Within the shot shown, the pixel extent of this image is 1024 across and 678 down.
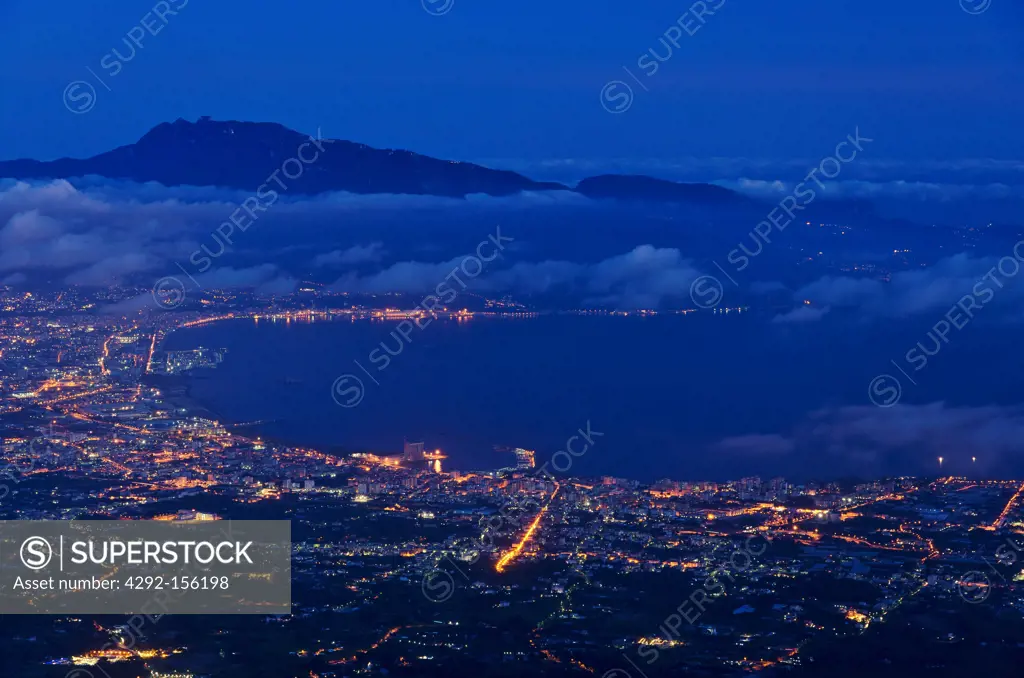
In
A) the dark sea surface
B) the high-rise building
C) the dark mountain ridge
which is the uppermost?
the dark mountain ridge

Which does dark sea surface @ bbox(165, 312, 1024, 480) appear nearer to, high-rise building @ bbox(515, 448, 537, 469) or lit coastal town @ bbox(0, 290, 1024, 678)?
high-rise building @ bbox(515, 448, 537, 469)

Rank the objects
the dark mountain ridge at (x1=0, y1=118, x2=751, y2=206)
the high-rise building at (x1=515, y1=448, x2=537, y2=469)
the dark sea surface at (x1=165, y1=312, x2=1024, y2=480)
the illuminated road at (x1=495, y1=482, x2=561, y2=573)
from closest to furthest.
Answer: the illuminated road at (x1=495, y1=482, x2=561, y2=573) < the high-rise building at (x1=515, y1=448, x2=537, y2=469) < the dark sea surface at (x1=165, y1=312, x2=1024, y2=480) < the dark mountain ridge at (x1=0, y1=118, x2=751, y2=206)

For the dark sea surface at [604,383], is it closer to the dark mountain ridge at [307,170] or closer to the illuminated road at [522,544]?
the illuminated road at [522,544]

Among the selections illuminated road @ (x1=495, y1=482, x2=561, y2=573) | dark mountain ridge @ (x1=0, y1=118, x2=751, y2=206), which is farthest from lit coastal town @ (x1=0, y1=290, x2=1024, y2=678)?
dark mountain ridge @ (x1=0, y1=118, x2=751, y2=206)

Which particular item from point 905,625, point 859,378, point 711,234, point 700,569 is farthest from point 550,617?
point 711,234

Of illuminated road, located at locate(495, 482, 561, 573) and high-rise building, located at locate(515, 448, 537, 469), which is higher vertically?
high-rise building, located at locate(515, 448, 537, 469)

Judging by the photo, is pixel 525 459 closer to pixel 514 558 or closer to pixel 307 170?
pixel 514 558

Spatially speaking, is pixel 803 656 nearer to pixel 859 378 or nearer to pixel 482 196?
pixel 859 378
